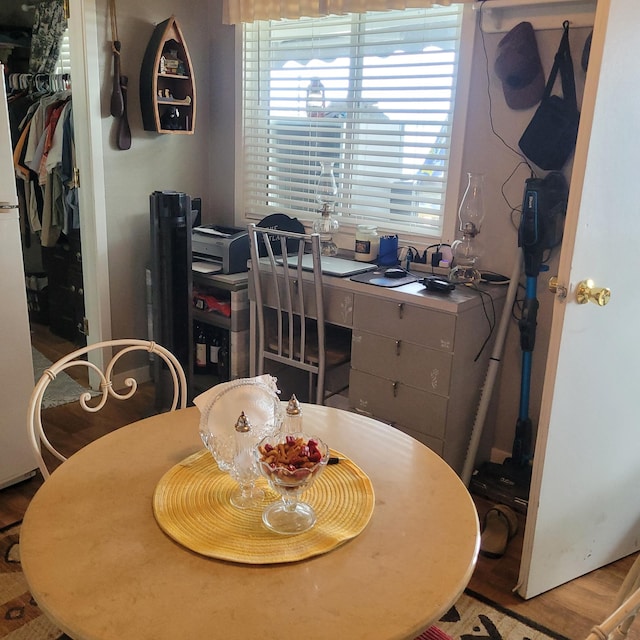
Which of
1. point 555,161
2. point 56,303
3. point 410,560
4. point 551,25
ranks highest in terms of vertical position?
point 551,25

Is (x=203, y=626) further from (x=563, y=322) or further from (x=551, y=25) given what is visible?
(x=551, y=25)

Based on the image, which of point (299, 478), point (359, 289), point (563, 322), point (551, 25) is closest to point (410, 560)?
point (299, 478)

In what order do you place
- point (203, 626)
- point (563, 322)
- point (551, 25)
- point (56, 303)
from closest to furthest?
point (203, 626)
point (563, 322)
point (551, 25)
point (56, 303)

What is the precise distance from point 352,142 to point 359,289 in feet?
2.96

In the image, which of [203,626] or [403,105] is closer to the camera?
[203,626]

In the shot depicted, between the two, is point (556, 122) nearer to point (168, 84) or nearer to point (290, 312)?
point (290, 312)

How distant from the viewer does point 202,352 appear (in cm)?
330

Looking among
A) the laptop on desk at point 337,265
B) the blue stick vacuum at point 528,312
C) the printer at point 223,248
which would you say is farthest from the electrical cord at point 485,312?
the printer at point 223,248

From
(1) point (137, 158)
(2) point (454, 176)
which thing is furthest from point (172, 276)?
(2) point (454, 176)

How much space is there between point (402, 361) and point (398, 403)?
17cm

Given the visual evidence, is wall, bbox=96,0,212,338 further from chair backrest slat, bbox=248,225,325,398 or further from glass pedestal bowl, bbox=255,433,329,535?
glass pedestal bowl, bbox=255,433,329,535

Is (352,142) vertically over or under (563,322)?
over

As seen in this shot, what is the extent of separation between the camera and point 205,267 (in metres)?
3.18

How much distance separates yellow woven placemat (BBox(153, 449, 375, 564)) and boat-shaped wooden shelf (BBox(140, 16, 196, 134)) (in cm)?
235
